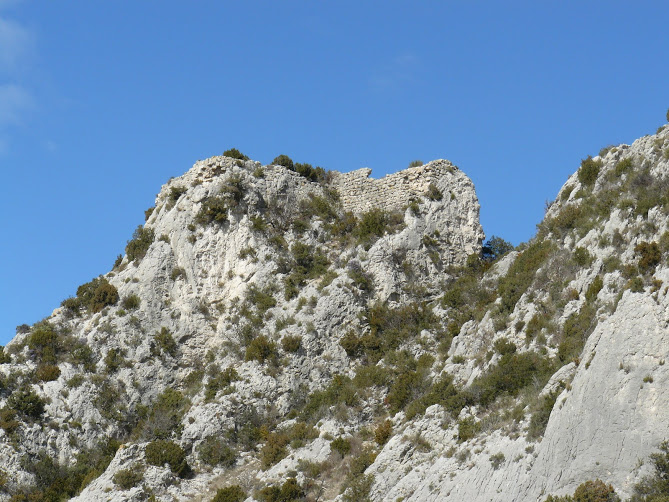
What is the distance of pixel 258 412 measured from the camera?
3578 cm

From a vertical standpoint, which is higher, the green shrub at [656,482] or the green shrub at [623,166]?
the green shrub at [623,166]

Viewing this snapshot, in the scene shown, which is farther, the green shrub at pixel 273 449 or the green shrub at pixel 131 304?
the green shrub at pixel 131 304

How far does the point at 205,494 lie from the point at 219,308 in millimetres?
10289

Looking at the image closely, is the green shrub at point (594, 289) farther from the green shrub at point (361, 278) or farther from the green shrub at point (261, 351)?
the green shrub at point (261, 351)

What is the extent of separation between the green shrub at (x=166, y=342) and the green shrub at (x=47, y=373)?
437 centimetres

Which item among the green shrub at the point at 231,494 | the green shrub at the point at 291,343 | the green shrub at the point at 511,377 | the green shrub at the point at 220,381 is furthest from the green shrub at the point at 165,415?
the green shrub at the point at 511,377

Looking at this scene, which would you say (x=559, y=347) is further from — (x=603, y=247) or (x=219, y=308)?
(x=219, y=308)

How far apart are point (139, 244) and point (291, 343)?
11160 mm

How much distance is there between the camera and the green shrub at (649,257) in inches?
1112

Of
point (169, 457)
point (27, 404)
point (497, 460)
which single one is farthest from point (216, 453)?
point (497, 460)

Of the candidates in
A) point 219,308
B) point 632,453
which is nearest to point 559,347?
point 632,453

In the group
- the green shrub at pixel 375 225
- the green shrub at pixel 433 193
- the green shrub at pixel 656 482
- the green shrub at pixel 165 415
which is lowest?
the green shrub at pixel 656 482

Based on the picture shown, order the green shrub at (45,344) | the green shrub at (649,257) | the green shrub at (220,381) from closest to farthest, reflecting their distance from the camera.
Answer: the green shrub at (649,257) → the green shrub at (220,381) → the green shrub at (45,344)

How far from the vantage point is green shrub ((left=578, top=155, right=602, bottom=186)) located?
3739cm
